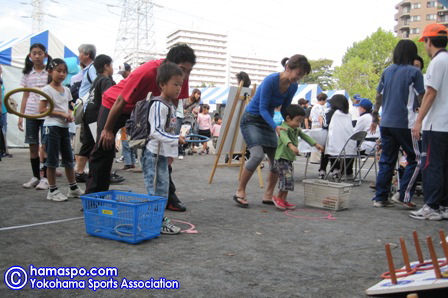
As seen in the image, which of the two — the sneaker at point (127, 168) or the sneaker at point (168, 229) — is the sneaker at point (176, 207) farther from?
the sneaker at point (127, 168)

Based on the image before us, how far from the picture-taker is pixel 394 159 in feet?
17.8

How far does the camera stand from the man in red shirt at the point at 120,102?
400 cm

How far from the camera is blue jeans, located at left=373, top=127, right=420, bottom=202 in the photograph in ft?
17.5

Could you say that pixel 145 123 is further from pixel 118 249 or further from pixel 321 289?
pixel 321 289

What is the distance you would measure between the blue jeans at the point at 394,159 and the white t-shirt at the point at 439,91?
2.06 ft

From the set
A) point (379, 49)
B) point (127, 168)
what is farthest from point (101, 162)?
point (379, 49)

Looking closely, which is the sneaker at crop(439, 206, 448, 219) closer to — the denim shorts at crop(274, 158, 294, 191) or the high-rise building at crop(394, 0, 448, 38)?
the denim shorts at crop(274, 158, 294, 191)

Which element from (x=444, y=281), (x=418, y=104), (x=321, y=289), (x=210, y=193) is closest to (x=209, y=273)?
(x=321, y=289)

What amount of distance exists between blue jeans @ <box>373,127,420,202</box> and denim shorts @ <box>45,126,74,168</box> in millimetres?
4100

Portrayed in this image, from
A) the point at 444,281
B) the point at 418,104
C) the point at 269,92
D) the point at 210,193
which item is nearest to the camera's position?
the point at 444,281

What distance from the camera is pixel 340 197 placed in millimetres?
5312

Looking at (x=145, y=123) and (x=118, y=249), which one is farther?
(x=145, y=123)

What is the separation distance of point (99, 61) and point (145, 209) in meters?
2.75

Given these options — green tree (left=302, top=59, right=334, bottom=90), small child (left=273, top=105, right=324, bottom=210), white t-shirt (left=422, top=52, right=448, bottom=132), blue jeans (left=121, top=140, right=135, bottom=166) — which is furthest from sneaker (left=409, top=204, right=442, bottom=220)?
green tree (left=302, top=59, right=334, bottom=90)
